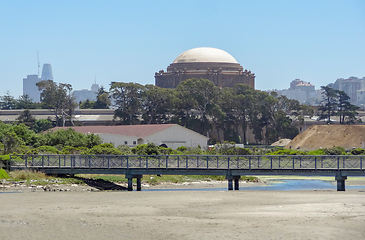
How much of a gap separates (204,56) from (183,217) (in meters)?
125

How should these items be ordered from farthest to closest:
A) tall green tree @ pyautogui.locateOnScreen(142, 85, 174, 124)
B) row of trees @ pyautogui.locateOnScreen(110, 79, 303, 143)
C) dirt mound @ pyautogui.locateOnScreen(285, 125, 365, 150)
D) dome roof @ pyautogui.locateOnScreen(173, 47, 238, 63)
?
dome roof @ pyautogui.locateOnScreen(173, 47, 238, 63) < tall green tree @ pyautogui.locateOnScreen(142, 85, 174, 124) < row of trees @ pyautogui.locateOnScreen(110, 79, 303, 143) < dirt mound @ pyautogui.locateOnScreen(285, 125, 365, 150)

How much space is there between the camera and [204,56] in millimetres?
146625

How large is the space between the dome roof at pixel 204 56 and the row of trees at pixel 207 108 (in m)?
39.2

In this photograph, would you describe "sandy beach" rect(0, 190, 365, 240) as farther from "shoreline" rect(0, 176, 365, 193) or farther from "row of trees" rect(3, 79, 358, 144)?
"row of trees" rect(3, 79, 358, 144)

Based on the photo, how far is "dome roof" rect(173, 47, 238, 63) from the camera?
479 feet

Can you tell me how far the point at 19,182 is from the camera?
121 ft

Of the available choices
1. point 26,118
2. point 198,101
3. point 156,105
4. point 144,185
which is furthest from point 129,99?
point 144,185

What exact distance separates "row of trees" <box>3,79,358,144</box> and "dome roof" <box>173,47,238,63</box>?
128ft

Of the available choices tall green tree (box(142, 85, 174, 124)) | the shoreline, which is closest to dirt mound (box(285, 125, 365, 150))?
Result: tall green tree (box(142, 85, 174, 124))

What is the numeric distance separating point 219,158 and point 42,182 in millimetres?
11328

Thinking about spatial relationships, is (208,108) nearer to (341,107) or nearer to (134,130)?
(134,130)

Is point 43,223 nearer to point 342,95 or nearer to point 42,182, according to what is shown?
point 42,182

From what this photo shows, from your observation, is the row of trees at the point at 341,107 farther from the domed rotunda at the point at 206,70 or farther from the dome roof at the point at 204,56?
the dome roof at the point at 204,56

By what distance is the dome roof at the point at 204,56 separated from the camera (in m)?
146
